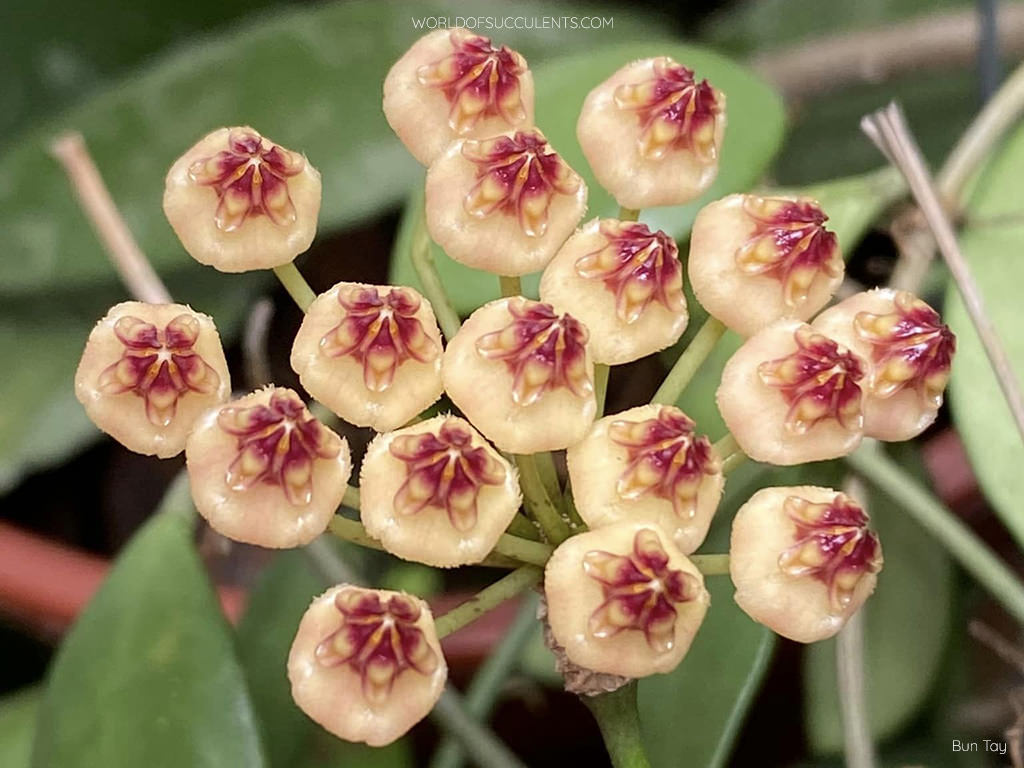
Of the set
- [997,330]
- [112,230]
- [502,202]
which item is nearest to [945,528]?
[997,330]

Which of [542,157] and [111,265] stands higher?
[542,157]

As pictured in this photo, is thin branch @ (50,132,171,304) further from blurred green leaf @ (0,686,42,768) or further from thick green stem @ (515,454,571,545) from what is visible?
thick green stem @ (515,454,571,545)

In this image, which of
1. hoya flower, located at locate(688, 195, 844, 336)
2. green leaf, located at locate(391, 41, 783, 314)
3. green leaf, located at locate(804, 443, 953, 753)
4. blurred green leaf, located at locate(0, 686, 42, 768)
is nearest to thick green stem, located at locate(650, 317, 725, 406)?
hoya flower, located at locate(688, 195, 844, 336)

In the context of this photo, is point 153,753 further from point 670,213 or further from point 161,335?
point 670,213

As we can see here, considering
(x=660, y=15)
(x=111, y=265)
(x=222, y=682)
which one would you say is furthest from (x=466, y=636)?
(x=660, y=15)

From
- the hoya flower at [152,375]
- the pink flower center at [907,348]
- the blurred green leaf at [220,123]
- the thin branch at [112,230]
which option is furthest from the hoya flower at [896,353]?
the blurred green leaf at [220,123]

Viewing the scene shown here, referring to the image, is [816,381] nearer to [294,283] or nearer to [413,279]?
[294,283]
